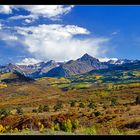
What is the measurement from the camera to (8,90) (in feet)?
541
